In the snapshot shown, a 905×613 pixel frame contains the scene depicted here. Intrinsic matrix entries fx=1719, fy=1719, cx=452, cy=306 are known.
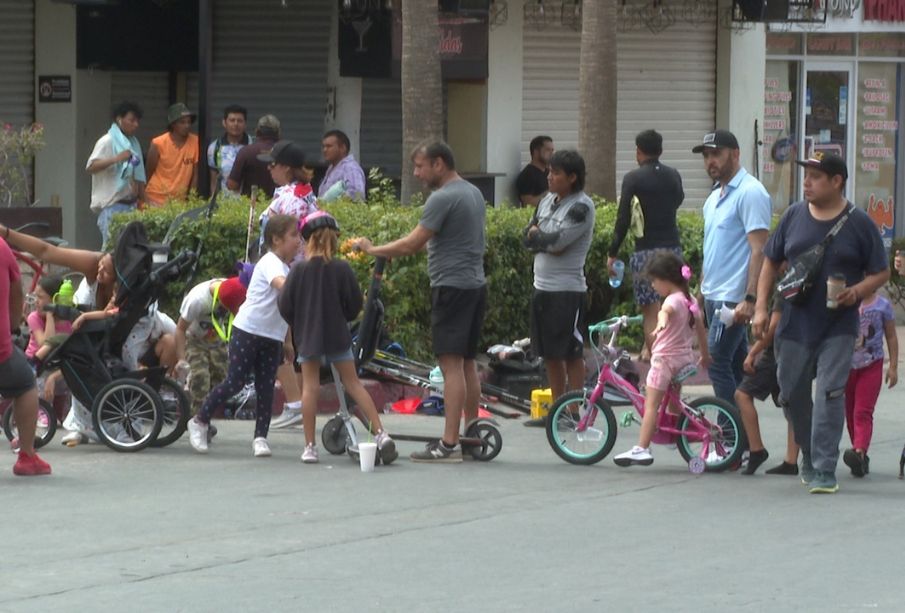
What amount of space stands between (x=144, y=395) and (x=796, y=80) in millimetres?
13696

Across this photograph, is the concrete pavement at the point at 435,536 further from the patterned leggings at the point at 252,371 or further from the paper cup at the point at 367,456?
the patterned leggings at the point at 252,371

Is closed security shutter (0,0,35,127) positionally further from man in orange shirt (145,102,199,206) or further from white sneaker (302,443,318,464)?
white sneaker (302,443,318,464)

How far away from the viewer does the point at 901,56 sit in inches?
901

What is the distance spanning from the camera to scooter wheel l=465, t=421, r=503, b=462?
10461 mm

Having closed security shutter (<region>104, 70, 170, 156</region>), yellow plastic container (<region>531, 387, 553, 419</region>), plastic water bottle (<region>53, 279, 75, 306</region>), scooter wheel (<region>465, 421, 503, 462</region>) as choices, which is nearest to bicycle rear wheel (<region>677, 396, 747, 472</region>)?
scooter wheel (<region>465, 421, 503, 462</region>)

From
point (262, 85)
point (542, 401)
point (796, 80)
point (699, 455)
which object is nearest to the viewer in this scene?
point (699, 455)

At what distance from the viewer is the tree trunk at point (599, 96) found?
52.7 ft

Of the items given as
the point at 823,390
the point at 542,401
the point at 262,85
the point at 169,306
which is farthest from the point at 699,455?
the point at 262,85

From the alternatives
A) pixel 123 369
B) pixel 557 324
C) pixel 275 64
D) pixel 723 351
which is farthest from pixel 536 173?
pixel 123 369

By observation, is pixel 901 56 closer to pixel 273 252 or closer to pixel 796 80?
pixel 796 80

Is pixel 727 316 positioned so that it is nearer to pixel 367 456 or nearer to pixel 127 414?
pixel 367 456

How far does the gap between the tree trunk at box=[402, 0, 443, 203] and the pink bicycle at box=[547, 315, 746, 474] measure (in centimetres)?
475

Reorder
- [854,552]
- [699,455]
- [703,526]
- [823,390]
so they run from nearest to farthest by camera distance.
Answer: [854,552]
[703,526]
[823,390]
[699,455]

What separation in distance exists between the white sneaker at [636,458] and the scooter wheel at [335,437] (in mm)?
1721
